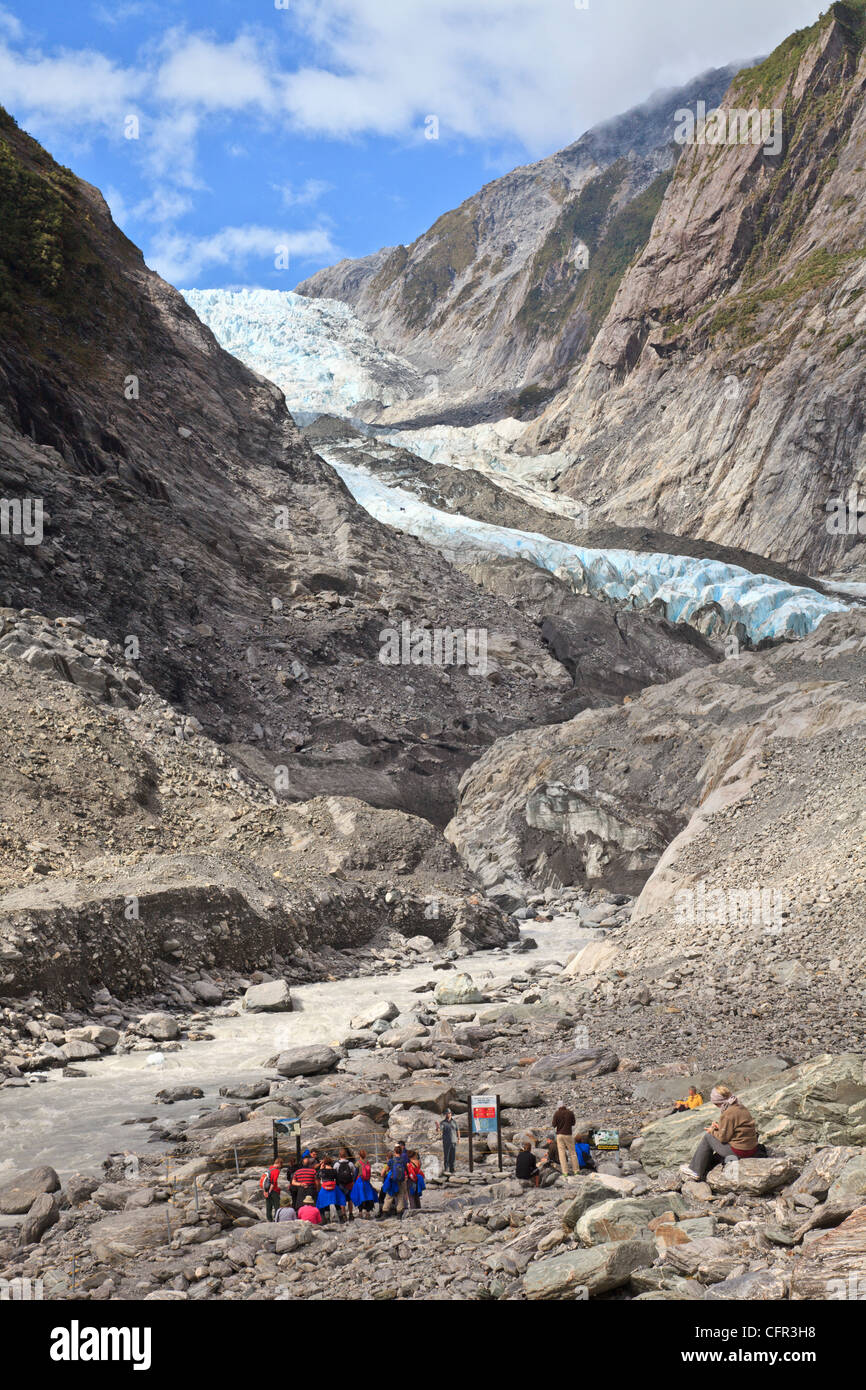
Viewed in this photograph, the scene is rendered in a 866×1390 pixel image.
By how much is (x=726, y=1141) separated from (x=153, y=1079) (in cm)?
771

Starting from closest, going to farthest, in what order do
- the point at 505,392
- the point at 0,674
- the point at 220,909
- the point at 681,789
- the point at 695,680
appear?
the point at 220,909, the point at 0,674, the point at 681,789, the point at 695,680, the point at 505,392

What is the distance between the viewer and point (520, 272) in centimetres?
13512

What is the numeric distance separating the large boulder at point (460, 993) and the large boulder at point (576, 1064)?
15.5 ft

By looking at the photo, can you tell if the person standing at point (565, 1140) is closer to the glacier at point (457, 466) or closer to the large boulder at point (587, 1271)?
the large boulder at point (587, 1271)

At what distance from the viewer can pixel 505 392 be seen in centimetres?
11869

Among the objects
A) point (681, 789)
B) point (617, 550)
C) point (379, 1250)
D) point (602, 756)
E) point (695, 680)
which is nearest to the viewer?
point (379, 1250)

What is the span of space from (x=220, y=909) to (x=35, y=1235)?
10.2 meters

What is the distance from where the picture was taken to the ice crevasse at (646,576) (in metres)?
57.2

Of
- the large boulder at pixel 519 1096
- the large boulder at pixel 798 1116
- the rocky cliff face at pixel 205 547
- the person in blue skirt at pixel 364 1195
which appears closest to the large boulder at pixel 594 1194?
the large boulder at pixel 798 1116

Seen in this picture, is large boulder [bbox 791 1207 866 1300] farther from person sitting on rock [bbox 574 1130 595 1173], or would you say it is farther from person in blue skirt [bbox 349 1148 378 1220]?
person in blue skirt [bbox 349 1148 378 1220]

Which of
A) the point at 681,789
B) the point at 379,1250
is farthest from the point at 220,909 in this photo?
the point at 681,789

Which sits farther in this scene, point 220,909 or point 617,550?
point 617,550

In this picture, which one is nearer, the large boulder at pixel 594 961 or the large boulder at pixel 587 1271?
the large boulder at pixel 587 1271

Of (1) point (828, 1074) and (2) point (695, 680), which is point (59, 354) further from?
(1) point (828, 1074)
